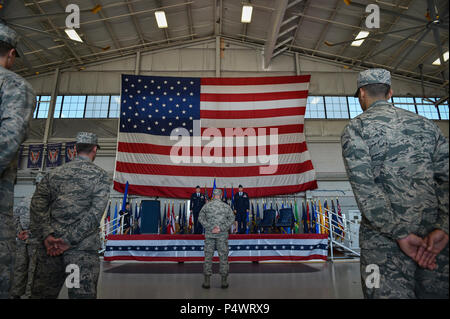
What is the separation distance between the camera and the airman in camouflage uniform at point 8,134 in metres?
1.07

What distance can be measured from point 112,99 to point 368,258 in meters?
11.9

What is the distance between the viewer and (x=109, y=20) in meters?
9.96

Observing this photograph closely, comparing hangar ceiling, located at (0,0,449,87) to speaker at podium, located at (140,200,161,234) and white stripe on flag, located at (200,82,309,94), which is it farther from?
speaker at podium, located at (140,200,161,234)

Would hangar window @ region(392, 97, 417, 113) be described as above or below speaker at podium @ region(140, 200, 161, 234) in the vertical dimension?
above

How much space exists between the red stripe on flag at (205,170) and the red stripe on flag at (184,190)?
438mm

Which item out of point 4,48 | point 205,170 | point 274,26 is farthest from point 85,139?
point 274,26

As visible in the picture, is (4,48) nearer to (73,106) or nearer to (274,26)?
(274,26)

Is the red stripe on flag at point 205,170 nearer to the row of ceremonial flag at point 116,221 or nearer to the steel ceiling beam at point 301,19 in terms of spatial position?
the row of ceremonial flag at point 116,221

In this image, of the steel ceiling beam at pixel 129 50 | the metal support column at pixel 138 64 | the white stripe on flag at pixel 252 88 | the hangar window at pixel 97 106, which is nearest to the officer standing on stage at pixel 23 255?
the white stripe on flag at pixel 252 88

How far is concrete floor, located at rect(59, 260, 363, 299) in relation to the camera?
3.03 meters

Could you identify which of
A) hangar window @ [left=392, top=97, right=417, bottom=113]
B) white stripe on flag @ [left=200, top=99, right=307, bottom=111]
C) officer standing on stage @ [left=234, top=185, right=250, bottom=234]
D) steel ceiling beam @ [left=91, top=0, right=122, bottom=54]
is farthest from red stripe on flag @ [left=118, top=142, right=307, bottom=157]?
hangar window @ [left=392, top=97, right=417, bottom=113]

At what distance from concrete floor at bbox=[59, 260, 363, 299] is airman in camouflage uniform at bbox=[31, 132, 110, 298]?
5.18 ft
